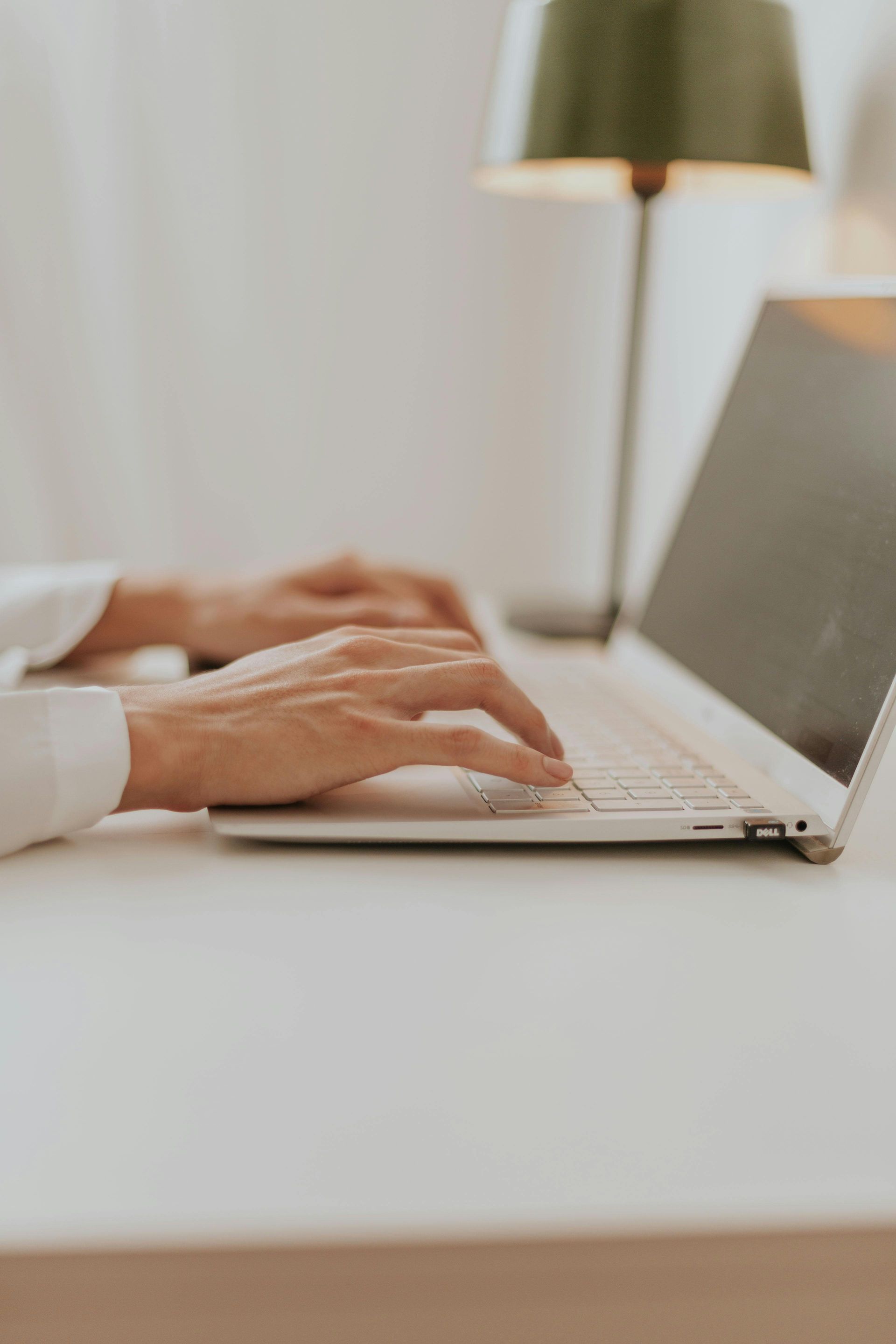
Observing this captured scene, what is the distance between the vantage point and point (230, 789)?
1.91ft

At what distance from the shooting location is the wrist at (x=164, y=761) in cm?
58

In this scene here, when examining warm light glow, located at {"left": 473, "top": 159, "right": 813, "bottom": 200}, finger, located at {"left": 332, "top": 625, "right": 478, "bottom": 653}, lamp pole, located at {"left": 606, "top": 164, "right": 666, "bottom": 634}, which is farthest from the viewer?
lamp pole, located at {"left": 606, "top": 164, "right": 666, "bottom": 634}

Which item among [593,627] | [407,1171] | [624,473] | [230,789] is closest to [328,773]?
[230,789]

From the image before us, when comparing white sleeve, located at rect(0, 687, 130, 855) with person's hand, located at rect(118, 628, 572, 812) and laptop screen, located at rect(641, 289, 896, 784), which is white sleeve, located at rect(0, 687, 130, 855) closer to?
person's hand, located at rect(118, 628, 572, 812)

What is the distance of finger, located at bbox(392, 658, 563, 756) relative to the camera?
0.61 metres

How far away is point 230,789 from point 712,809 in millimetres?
253

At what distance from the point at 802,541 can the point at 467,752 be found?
0.96ft

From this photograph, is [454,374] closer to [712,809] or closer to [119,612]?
[119,612]

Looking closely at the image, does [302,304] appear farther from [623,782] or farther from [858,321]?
[623,782]

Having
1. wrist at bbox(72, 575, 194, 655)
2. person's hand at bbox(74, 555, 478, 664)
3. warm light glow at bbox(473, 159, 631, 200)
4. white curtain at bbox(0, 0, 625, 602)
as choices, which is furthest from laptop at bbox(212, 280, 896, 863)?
white curtain at bbox(0, 0, 625, 602)

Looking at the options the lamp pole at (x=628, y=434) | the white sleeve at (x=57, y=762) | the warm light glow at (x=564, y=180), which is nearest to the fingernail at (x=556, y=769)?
the white sleeve at (x=57, y=762)

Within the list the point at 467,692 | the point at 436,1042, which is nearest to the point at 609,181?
the point at 467,692

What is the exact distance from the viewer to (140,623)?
955 millimetres

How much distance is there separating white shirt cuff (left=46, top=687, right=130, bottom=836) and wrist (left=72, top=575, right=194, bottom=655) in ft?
1.22
